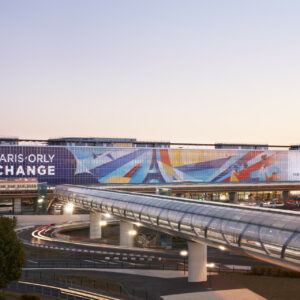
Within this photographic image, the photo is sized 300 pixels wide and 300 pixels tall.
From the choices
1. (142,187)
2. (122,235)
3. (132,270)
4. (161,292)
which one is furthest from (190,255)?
(142,187)

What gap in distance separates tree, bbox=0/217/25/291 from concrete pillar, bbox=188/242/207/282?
Result: 67.9 feet

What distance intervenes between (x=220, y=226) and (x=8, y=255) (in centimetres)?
2180

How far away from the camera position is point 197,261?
5116 centimetres

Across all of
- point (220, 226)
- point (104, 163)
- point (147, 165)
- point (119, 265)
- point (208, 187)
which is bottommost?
point (119, 265)

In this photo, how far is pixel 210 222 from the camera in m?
45.4

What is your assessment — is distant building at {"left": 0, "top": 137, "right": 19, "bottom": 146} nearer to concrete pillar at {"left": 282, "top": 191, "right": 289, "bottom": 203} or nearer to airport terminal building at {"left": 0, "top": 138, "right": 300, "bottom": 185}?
airport terminal building at {"left": 0, "top": 138, "right": 300, "bottom": 185}

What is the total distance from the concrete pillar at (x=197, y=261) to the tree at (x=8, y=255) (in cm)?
2070

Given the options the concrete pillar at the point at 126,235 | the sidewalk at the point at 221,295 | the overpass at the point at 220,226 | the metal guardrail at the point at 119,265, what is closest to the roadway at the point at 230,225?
the overpass at the point at 220,226

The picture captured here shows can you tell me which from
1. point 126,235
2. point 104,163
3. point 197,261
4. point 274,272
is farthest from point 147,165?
point 197,261

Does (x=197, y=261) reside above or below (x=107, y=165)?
below

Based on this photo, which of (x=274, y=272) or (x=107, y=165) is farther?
(x=107, y=165)

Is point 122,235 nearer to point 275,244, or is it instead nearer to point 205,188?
point 275,244

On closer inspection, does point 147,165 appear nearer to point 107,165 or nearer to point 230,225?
point 107,165

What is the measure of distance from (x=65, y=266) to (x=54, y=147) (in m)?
117
